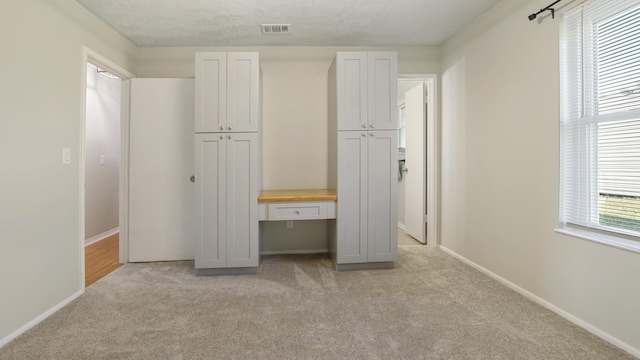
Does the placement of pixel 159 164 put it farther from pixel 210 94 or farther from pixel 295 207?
pixel 295 207

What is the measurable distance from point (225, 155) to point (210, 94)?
596 mm

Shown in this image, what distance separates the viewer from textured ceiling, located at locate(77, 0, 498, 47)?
240cm

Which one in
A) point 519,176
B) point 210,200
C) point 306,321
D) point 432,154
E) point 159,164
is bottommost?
point 306,321

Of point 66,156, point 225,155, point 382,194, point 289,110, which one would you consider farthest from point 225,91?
point 382,194

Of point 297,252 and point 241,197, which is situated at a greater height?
point 241,197

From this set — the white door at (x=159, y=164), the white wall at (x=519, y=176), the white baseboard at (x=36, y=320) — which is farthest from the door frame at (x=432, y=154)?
the white baseboard at (x=36, y=320)

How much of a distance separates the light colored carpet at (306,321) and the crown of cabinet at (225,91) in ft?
4.79

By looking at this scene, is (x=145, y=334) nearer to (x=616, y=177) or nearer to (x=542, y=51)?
(x=616, y=177)

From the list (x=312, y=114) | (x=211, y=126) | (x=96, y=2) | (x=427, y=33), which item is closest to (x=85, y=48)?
(x=96, y=2)

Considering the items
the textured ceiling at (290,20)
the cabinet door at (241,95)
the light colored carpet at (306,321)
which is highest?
the textured ceiling at (290,20)

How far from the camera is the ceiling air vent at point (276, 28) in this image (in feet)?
9.00

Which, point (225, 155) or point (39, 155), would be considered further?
point (225, 155)

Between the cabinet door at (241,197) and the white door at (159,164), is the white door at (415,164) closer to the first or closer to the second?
the cabinet door at (241,197)

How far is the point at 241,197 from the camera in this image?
2.63 m
